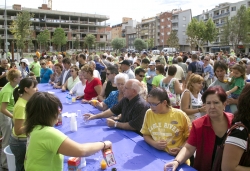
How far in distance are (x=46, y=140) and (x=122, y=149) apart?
3.86 feet

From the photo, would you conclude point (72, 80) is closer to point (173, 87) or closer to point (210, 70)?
point (173, 87)

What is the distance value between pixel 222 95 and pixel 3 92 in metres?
3.63

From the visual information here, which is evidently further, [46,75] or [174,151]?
[46,75]

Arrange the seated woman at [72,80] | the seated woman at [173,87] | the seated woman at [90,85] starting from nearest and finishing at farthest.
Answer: the seated woman at [173,87], the seated woman at [90,85], the seated woman at [72,80]

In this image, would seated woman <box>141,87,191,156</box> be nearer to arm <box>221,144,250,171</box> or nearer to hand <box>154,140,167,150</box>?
hand <box>154,140,167,150</box>

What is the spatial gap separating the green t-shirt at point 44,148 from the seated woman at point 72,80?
5278 millimetres

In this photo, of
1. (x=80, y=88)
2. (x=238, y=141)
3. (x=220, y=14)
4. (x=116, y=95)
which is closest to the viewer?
(x=238, y=141)

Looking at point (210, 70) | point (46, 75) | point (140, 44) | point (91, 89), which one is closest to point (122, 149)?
point (91, 89)

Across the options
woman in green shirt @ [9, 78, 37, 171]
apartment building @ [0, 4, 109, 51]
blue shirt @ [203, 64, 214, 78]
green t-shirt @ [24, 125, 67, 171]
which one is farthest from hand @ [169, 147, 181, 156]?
apartment building @ [0, 4, 109, 51]

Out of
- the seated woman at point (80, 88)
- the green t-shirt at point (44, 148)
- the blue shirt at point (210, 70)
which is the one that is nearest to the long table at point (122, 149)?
the green t-shirt at point (44, 148)

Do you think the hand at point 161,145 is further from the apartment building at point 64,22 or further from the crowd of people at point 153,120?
the apartment building at point 64,22

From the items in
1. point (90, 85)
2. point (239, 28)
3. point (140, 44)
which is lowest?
point (90, 85)

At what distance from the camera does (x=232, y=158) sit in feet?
5.51

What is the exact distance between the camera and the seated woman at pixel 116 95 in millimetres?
4235
